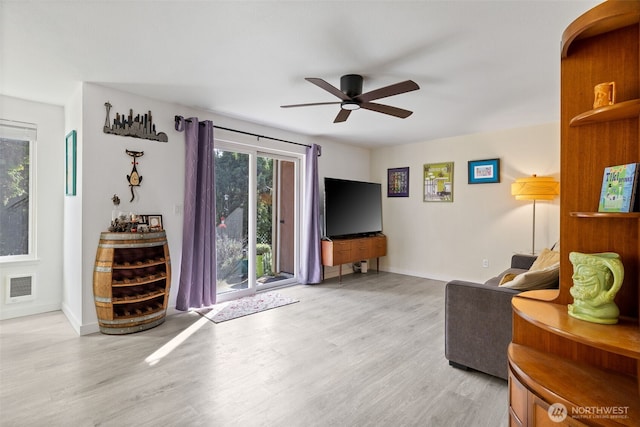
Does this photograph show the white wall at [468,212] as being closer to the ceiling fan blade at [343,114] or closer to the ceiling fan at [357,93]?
the ceiling fan at [357,93]

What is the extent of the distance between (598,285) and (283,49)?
237 cm

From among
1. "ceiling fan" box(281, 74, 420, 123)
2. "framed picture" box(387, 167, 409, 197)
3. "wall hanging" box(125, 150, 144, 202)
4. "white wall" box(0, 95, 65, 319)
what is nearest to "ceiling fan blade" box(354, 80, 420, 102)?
"ceiling fan" box(281, 74, 420, 123)

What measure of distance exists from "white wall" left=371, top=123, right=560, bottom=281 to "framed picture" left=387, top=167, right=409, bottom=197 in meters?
0.09

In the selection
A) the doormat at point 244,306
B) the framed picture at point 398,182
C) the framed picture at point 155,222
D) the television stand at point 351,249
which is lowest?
the doormat at point 244,306

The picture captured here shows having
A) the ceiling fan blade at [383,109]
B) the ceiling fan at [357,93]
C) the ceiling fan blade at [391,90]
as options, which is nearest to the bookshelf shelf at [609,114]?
the ceiling fan blade at [391,90]

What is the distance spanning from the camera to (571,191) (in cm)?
148

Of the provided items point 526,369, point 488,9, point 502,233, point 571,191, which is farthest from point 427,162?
point 526,369

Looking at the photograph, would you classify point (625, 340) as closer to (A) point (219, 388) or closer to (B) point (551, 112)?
(A) point (219, 388)

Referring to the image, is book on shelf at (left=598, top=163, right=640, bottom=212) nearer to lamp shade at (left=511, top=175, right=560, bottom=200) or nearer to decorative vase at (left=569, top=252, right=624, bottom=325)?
decorative vase at (left=569, top=252, right=624, bottom=325)

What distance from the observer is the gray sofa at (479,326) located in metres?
2.24

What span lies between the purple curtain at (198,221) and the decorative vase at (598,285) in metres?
3.51

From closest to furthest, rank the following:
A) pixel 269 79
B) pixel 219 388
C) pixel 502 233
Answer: pixel 219 388 → pixel 269 79 → pixel 502 233

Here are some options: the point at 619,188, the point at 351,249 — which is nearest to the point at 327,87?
the point at 619,188

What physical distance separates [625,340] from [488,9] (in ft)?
6.13
